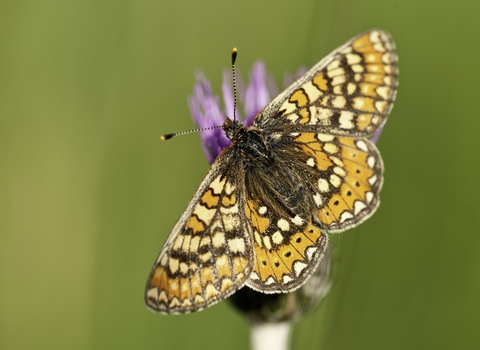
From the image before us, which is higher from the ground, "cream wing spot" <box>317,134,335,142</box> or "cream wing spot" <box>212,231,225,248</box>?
"cream wing spot" <box>317,134,335,142</box>

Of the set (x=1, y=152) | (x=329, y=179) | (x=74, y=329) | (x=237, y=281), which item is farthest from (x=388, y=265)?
(x=1, y=152)

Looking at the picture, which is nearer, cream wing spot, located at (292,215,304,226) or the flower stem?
cream wing spot, located at (292,215,304,226)

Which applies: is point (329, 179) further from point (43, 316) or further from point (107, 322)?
point (43, 316)

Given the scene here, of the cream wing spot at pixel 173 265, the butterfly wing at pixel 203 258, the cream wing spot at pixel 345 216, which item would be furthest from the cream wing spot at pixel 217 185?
the cream wing spot at pixel 345 216

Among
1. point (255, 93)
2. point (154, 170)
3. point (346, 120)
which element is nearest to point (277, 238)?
point (346, 120)

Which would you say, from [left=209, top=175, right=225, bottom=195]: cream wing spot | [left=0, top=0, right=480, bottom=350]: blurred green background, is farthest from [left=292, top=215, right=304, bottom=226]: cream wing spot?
[left=0, top=0, right=480, bottom=350]: blurred green background

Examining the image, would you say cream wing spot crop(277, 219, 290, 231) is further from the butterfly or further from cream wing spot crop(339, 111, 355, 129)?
cream wing spot crop(339, 111, 355, 129)

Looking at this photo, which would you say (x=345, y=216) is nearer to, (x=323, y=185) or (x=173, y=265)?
(x=323, y=185)

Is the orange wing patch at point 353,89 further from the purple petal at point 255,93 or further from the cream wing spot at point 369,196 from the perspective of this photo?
the purple petal at point 255,93
